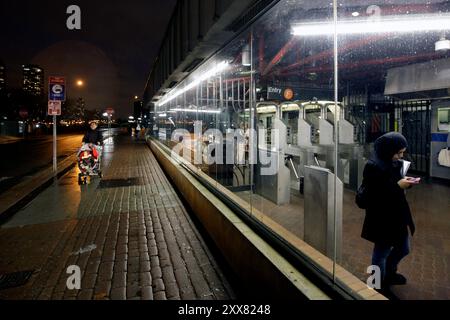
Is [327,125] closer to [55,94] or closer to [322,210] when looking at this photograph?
[322,210]

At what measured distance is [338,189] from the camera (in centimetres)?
325

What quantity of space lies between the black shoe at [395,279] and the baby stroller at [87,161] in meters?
9.09

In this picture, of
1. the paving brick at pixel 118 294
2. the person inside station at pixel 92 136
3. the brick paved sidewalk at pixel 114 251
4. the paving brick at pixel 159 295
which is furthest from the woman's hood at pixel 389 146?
the person inside station at pixel 92 136

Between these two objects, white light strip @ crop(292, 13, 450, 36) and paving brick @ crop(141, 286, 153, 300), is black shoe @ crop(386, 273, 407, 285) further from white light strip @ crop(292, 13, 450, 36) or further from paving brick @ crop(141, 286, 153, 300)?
white light strip @ crop(292, 13, 450, 36)

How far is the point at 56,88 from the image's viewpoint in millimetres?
11781

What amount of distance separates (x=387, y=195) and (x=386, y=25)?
400 centimetres

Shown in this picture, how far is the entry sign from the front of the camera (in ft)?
38.1

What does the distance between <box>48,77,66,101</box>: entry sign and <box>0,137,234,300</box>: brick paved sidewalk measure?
17.2 ft

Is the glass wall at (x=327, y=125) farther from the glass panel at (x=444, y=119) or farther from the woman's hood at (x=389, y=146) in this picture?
the woman's hood at (x=389, y=146)

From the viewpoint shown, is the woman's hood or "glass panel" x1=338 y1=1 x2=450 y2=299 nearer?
the woman's hood

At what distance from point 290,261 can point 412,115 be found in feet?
36.2

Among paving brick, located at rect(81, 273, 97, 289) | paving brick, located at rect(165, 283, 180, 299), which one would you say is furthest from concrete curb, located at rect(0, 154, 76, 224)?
paving brick, located at rect(165, 283, 180, 299)
